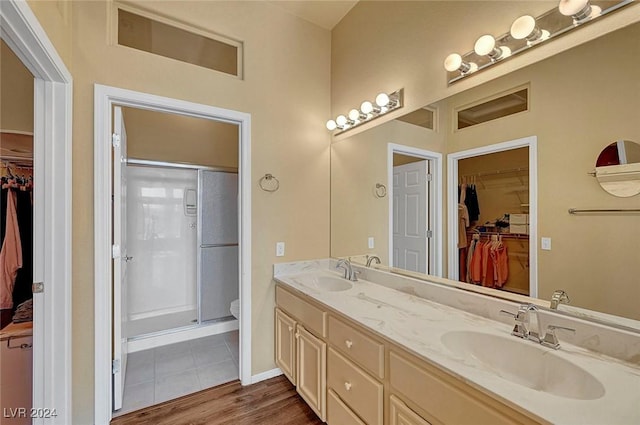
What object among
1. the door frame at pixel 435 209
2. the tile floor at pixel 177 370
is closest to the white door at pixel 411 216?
the door frame at pixel 435 209

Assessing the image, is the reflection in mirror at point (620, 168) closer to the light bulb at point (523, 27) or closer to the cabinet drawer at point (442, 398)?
the light bulb at point (523, 27)

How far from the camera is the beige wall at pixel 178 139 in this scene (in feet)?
10.3

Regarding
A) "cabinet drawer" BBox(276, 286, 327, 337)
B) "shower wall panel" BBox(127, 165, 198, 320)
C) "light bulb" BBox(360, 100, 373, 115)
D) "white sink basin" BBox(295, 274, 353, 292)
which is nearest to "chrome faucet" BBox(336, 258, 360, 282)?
"white sink basin" BBox(295, 274, 353, 292)

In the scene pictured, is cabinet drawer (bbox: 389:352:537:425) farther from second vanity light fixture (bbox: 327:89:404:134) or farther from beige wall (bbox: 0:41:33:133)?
beige wall (bbox: 0:41:33:133)

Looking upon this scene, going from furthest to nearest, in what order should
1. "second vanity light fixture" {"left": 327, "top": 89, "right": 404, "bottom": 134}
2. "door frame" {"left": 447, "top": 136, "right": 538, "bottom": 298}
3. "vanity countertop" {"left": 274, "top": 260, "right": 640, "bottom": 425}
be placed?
"second vanity light fixture" {"left": 327, "top": 89, "right": 404, "bottom": 134} < "door frame" {"left": 447, "top": 136, "right": 538, "bottom": 298} < "vanity countertop" {"left": 274, "top": 260, "right": 640, "bottom": 425}

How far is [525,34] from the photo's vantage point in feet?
3.92

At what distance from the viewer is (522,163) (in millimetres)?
Result: 1306

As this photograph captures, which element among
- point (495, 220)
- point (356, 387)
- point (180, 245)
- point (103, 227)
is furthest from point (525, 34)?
point (180, 245)

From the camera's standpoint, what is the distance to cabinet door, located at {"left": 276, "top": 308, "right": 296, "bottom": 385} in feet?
6.57

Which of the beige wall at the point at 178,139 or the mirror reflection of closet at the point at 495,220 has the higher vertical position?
the beige wall at the point at 178,139

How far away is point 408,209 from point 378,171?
1.38ft

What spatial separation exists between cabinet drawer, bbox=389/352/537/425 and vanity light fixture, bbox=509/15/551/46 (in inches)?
56.0

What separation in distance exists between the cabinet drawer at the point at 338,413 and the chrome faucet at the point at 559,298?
1009 millimetres

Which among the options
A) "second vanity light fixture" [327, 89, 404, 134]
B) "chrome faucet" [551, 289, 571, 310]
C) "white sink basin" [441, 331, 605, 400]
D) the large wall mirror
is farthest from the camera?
"second vanity light fixture" [327, 89, 404, 134]
